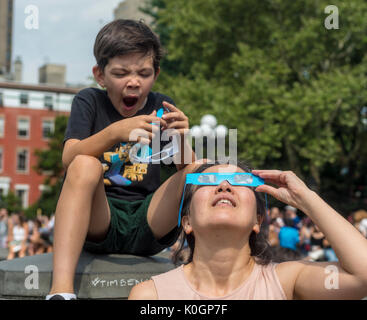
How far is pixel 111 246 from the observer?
3.41m

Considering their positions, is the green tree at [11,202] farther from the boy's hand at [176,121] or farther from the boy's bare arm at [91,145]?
the boy's hand at [176,121]

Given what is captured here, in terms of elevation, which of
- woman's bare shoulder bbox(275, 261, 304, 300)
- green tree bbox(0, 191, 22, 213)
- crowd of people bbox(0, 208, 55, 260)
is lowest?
green tree bbox(0, 191, 22, 213)

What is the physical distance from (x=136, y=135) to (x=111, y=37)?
32.3 inches

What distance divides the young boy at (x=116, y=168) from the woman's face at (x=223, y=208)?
0.41 m

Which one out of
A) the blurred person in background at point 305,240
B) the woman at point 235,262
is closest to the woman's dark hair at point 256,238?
the woman at point 235,262

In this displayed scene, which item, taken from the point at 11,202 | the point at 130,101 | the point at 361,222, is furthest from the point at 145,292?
the point at 11,202

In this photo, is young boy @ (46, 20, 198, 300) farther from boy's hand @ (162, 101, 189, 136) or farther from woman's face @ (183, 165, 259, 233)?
woman's face @ (183, 165, 259, 233)

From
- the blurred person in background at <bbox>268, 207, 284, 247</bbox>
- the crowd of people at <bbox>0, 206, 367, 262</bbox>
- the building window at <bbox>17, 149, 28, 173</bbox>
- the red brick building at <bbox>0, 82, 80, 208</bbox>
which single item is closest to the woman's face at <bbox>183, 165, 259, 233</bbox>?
the crowd of people at <bbox>0, 206, 367, 262</bbox>

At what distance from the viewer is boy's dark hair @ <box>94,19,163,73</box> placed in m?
3.12

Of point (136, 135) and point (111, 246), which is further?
point (111, 246)

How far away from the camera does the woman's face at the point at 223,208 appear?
7.57 ft

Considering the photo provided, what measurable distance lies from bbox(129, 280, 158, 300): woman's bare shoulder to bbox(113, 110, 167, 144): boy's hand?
0.65 meters
